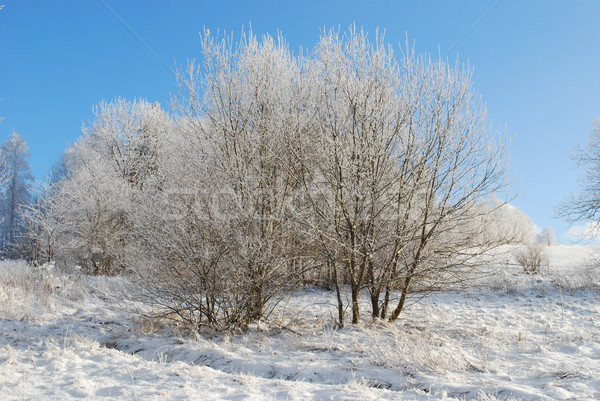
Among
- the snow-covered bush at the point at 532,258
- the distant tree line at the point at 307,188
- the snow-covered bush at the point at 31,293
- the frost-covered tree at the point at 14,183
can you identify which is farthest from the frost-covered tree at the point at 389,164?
the frost-covered tree at the point at 14,183

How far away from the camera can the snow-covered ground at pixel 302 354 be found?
3.52 m

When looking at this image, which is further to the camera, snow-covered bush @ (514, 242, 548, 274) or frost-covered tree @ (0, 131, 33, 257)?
frost-covered tree @ (0, 131, 33, 257)

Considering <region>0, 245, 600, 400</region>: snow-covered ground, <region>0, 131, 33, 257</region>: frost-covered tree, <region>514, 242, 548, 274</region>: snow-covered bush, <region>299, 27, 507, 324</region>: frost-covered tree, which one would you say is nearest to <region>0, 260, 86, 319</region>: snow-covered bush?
<region>0, 245, 600, 400</region>: snow-covered ground

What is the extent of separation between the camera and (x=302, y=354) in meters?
5.19

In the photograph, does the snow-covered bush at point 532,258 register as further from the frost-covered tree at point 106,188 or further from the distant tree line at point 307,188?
the frost-covered tree at point 106,188

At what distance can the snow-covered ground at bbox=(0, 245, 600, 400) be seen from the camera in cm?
352

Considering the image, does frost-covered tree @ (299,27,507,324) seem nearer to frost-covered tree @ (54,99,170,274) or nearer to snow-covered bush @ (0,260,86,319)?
snow-covered bush @ (0,260,86,319)

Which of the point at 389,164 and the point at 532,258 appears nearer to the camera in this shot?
the point at 389,164

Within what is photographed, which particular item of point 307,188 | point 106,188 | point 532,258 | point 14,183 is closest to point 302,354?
point 307,188

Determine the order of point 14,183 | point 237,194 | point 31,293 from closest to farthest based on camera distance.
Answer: point 237,194 → point 31,293 → point 14,183

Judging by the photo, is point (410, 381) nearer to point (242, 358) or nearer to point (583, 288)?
point (242, 358)

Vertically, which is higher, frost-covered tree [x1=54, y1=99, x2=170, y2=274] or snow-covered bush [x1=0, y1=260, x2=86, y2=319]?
frost-covered tree [x1=54, y1=99, x2=170, y2=274]

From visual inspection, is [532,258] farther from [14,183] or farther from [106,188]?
[14,183]

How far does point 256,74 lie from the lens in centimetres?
714
